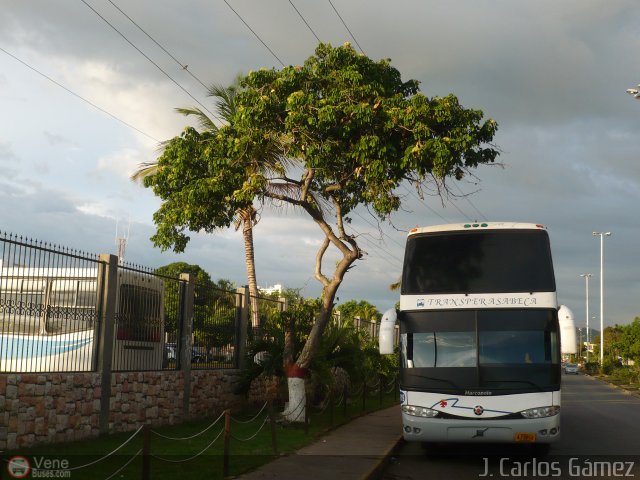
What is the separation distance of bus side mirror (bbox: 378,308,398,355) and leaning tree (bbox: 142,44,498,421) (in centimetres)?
368

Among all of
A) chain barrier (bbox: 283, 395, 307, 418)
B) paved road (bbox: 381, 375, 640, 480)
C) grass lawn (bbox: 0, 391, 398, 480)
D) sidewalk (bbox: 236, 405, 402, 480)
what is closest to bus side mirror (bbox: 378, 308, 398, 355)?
sidewalk (bbox: 236, 405, 402, 480)

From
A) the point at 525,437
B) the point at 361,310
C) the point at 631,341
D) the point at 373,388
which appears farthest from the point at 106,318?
the point at 631,341

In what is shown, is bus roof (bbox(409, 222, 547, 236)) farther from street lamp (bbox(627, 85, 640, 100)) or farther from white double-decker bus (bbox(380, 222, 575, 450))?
street lamp (bbox(627, 85, 640, 100))

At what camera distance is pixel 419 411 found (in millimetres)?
12477

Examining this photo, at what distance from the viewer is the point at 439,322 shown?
12.8m

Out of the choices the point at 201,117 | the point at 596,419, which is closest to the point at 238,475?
the point at 596,419

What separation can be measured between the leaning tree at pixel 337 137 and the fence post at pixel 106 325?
12.9 ft

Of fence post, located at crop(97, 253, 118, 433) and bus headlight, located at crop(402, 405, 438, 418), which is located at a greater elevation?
fence post, located at crop(97, 253, 118, 433)

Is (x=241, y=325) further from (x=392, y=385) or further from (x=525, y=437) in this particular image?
(x=392, y=385)

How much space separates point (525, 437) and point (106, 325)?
731 cm

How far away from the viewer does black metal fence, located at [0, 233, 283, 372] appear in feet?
35.6

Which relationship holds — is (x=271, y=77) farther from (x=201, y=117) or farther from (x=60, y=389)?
(x=201, y=117)

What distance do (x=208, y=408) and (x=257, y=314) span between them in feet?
12.8

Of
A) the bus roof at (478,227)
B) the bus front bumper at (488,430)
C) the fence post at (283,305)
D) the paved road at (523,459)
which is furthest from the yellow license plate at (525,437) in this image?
the fence post at (283,305)
